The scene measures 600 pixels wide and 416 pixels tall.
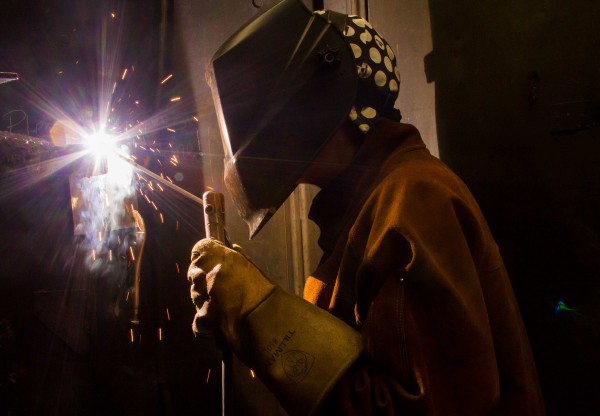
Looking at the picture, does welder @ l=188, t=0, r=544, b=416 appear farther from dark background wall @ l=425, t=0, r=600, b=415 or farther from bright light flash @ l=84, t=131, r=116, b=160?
bright light flash @ l=84, t=131, r=116, b=160

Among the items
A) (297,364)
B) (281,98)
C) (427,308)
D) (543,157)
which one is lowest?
(297,364)

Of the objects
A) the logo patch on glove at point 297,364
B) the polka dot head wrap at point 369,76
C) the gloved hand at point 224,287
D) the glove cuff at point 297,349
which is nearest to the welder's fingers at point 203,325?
the gloved hand at point 224,287

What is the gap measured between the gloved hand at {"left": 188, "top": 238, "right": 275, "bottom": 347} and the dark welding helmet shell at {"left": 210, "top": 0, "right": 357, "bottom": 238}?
20cm

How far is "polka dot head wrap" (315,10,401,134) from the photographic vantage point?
1333 mm

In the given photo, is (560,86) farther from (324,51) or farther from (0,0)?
(0,0)

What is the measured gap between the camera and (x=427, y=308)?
0.94m

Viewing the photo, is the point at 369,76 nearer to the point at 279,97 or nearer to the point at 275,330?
the point at 279,97

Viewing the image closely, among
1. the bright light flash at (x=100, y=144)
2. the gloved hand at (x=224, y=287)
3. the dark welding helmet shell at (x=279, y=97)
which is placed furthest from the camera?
the bright light flash at (x=100, y=144)

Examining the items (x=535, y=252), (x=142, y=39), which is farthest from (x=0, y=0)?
(x=535, y=252)

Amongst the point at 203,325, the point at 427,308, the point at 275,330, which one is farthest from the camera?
the point at 203,325

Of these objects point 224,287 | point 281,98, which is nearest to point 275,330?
point 224,287

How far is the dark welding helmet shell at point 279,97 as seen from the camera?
130 centimetres

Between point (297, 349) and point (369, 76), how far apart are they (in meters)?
0.89

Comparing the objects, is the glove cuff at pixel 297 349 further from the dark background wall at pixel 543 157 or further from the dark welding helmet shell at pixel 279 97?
the dark background wall at pixel 543 157
